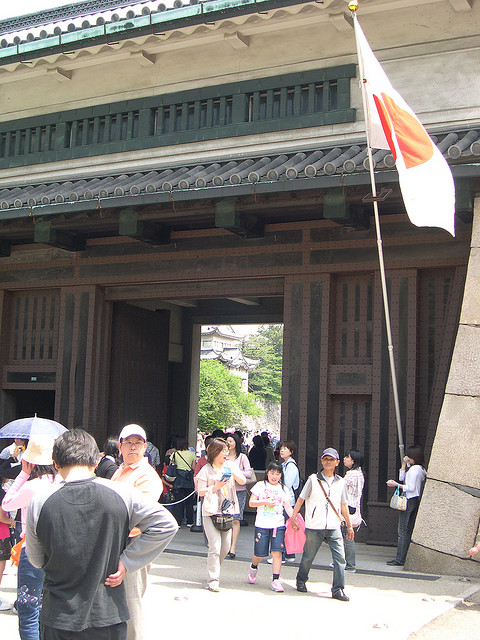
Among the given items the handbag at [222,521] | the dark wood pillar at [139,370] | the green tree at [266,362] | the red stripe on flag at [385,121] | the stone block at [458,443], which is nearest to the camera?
the handbag at [222,521]

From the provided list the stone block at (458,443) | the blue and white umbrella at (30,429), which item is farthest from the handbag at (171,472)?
the blue and white umbrella at (30,429)

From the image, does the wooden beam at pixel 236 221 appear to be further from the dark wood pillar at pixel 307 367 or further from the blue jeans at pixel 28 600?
the blue jeans at pixel 28 600

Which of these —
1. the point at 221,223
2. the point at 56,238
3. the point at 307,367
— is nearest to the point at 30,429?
the point at 221,223

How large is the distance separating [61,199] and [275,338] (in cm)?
7023

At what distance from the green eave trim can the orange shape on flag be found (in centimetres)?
329

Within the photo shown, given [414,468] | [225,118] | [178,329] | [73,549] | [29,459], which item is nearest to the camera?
[73,549]

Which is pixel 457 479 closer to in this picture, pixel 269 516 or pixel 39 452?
pixel 269 516

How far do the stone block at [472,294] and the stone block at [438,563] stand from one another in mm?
2805

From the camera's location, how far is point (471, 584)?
27.3ft

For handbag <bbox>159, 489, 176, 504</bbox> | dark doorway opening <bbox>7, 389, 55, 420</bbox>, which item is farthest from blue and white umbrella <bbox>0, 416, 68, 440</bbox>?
dark doorway opening <bbox>7, 389, 55, 420</bbox>

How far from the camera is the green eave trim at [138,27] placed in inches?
453

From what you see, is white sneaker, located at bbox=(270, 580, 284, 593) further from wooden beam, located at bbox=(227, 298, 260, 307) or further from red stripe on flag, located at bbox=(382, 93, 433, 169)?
wooden beam, located at bbox=(227, 298, 260, 307)

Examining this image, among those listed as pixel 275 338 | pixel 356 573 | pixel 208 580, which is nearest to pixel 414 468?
pixel 356 573

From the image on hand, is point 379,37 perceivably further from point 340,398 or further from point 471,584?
point 471,584
